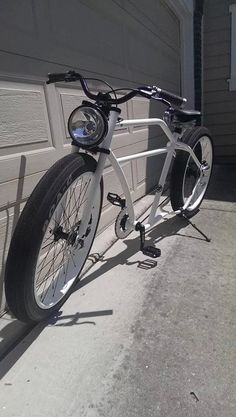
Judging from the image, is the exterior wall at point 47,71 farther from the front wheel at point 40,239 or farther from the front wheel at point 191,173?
the front wheel at point 191,173

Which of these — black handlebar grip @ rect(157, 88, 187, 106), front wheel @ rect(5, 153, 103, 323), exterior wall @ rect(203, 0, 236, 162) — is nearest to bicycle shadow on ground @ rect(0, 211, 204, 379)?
front wheel @ rect(5, 153, 103, 323)

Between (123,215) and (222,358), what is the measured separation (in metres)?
1.00

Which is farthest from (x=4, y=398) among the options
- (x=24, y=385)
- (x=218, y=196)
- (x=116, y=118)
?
(x=218, y=196)

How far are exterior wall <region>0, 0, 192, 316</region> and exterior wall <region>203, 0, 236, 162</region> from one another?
2603 millimetres

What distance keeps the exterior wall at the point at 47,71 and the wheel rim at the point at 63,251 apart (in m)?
0.24

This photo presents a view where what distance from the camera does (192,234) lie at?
2.72 m

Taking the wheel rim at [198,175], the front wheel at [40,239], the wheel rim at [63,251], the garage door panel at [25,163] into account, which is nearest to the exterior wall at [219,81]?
the wheel rim at [198,175]

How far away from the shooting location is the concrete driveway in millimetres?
1296

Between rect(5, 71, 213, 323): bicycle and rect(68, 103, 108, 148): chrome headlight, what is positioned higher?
rect(68, 103, 108, 148): chrome headlight

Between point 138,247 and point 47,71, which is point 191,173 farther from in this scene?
point 47,71

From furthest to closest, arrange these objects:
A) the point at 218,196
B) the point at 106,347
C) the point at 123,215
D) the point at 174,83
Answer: the point at 174,83, the point at 218,196, the point at 123,215, the point at 106,347

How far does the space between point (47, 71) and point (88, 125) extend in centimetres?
53

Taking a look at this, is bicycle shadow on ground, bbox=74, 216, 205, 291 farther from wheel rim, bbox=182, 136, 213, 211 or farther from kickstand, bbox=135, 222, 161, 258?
wheel rim, bbox=182, 136, 213, 211

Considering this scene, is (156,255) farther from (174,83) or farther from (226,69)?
(226,69)
